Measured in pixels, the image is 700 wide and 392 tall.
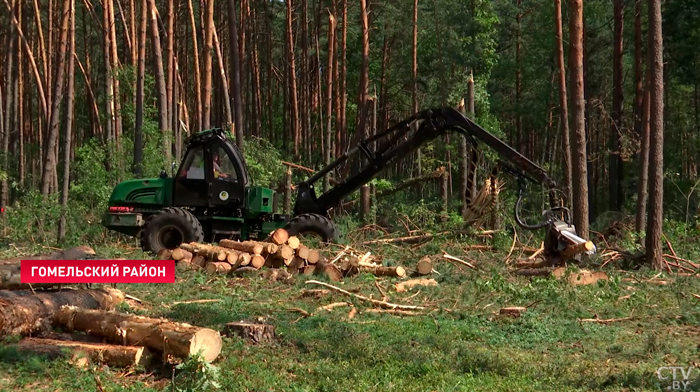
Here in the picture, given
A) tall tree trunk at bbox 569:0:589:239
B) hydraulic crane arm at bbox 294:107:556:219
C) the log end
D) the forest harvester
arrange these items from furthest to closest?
tall tree trunk at bbox 569:0:589:239 → the forest harvester → hydraulic crane arm at bbox 294:107:556:219 → the log end

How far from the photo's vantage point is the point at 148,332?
783cm

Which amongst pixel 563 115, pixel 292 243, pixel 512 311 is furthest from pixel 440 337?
pixel 563 115

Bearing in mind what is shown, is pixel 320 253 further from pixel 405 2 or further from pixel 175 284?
pixel 405 2

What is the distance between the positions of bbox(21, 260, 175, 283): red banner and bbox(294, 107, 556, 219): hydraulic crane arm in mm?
4599

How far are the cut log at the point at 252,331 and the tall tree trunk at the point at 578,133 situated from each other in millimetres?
10564

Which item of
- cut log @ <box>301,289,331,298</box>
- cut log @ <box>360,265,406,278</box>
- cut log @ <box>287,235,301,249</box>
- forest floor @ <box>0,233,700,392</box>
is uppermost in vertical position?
cut log @ <box>287,235,301,249</box>

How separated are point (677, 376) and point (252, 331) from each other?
14.3 feet

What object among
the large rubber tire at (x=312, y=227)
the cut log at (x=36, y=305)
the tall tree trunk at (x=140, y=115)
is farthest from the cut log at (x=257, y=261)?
the tall tree trunk at (x=140, y=115)

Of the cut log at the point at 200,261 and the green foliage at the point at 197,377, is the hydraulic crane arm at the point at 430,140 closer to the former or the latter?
the cut log at the point at 200,261

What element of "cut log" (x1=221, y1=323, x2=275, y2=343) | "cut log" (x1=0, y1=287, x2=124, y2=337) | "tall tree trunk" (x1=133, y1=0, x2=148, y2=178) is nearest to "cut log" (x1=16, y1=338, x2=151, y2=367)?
"cut log" (x1=0, y1=287, x2=124, y2=337)

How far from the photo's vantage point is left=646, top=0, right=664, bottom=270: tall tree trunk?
16.0 meters

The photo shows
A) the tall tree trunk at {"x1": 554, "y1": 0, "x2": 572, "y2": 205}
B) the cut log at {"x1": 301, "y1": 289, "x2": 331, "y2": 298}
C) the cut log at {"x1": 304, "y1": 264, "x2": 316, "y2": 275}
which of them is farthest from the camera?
the tall tree trunk at {"x1": 554, "y1": 0, "x2": 572, "y2": 205}

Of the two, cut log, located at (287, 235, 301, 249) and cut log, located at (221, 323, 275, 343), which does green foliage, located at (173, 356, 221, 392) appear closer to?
cut log, located at (221, 323, 275, 343)

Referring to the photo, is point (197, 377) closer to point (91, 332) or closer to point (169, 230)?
point (91, 332)
